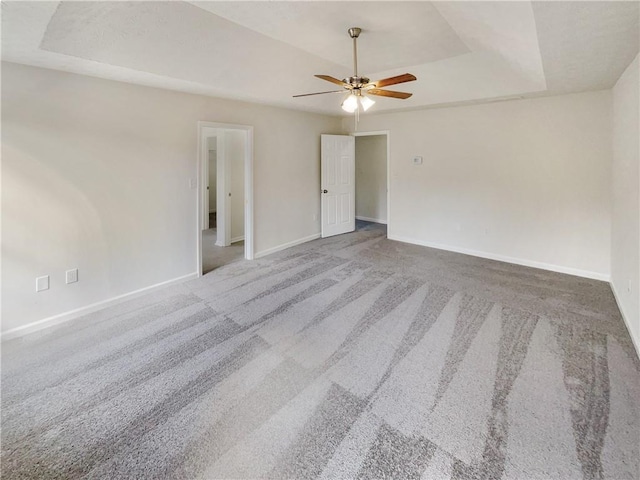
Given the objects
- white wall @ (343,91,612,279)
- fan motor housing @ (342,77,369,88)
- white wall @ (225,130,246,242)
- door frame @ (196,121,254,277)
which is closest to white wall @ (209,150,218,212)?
white wall @ (225,130,246,242)

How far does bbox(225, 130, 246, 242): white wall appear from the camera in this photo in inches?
226

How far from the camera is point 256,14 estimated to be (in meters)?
2.62

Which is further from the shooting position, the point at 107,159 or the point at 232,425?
the point at 107,159

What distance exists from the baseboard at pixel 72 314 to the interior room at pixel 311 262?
2 cm

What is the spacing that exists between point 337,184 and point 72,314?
4.88 m

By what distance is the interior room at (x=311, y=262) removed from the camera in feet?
5.84

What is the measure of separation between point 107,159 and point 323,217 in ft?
12.8

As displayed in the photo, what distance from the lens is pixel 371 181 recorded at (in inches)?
326

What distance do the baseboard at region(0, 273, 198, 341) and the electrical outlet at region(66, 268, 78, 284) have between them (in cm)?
31

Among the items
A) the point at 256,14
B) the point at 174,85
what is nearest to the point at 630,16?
the point at 256,14

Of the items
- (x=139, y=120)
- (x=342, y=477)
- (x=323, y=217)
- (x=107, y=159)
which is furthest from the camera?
(x=323, y=217)

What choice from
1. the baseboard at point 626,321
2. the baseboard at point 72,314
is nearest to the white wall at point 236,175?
the baseboard at point 72,314

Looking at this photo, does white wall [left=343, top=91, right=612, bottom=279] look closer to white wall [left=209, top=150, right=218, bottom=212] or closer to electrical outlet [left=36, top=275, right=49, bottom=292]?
white wall [left=209, top=150, right=218, bottom=212]

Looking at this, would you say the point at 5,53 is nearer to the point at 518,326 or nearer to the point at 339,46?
the point at 339,46
